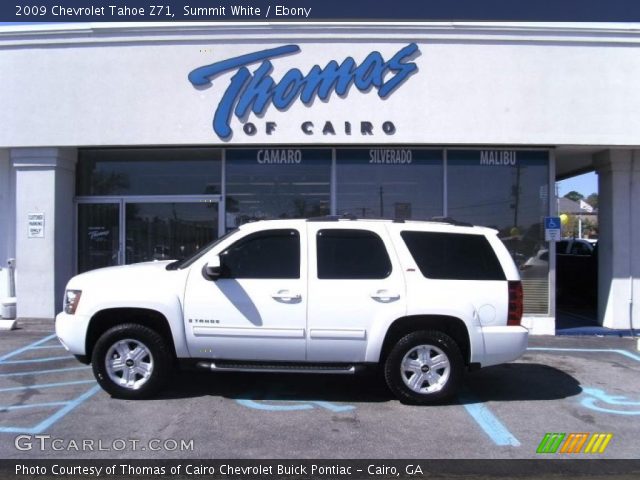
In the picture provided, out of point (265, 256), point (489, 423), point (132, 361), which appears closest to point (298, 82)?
point (265, 256)

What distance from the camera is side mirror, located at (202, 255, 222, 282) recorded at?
19.4 ft

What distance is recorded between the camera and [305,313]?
6008 millimetres

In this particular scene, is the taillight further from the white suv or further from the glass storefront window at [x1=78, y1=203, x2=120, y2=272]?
the glass storefront window at [x1=78, y1=203, x2=120, y2=272]

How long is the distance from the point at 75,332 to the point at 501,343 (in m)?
4.54

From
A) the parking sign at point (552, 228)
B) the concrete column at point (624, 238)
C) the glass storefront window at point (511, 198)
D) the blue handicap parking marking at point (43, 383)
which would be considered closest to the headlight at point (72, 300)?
the blue handicap parking marking at point (43, 383)

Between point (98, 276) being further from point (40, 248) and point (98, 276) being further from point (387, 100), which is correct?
point (387, 100)

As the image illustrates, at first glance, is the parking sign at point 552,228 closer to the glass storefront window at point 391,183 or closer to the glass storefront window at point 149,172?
the glass storefront window at point 391,183

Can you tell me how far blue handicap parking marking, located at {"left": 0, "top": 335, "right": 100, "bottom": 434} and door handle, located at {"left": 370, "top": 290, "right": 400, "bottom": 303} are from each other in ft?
11.0

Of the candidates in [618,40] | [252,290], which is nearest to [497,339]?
[252,290]

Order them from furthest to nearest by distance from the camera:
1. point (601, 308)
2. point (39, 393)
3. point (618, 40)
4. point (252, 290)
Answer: point (601, 308) → point (618, 40) → point (39, 393) → point (252, 290)

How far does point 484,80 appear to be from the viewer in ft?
33.4

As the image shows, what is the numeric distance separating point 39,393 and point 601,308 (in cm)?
984

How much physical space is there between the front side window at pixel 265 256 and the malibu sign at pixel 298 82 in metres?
4.36

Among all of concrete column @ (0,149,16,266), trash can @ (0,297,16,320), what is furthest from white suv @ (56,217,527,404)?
concrete column @ (0,149,16,266)
